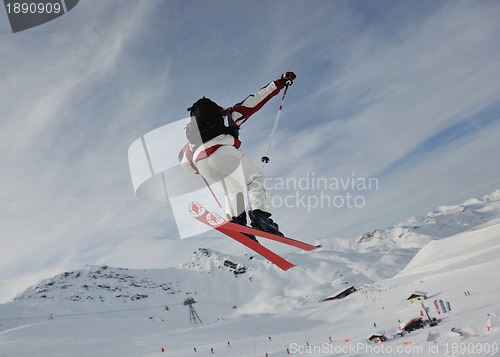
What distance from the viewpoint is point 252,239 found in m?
6.60

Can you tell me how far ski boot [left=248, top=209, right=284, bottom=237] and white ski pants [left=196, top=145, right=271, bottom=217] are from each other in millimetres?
88

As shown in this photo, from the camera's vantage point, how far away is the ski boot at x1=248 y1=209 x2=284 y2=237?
6129 millimetres

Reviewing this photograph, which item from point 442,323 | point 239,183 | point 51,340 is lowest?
point 442,323

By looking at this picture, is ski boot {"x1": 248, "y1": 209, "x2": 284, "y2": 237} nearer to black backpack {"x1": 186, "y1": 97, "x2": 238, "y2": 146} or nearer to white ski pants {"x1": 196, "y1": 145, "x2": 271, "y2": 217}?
white ski pants {"x1": 196, "y1": 145, "x2": 271, "y2": 217}

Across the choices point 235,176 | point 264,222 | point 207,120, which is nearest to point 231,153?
point 235,176

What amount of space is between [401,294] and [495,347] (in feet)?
138

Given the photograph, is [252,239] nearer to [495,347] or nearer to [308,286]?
[495,347]

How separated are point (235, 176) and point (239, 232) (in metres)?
1.06

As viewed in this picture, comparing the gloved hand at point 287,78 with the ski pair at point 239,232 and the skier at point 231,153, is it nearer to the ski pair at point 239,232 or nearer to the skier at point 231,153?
the skier at point 231,153

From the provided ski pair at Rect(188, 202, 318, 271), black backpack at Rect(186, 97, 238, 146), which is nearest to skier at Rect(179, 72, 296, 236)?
black backpack at Rect(186, 97, 238, 146)

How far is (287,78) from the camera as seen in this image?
244 inches

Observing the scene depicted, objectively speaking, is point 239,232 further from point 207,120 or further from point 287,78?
point 287,78

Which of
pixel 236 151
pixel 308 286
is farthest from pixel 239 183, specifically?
pixel 308 286

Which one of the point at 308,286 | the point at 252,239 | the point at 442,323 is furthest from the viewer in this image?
the point at 308,286
